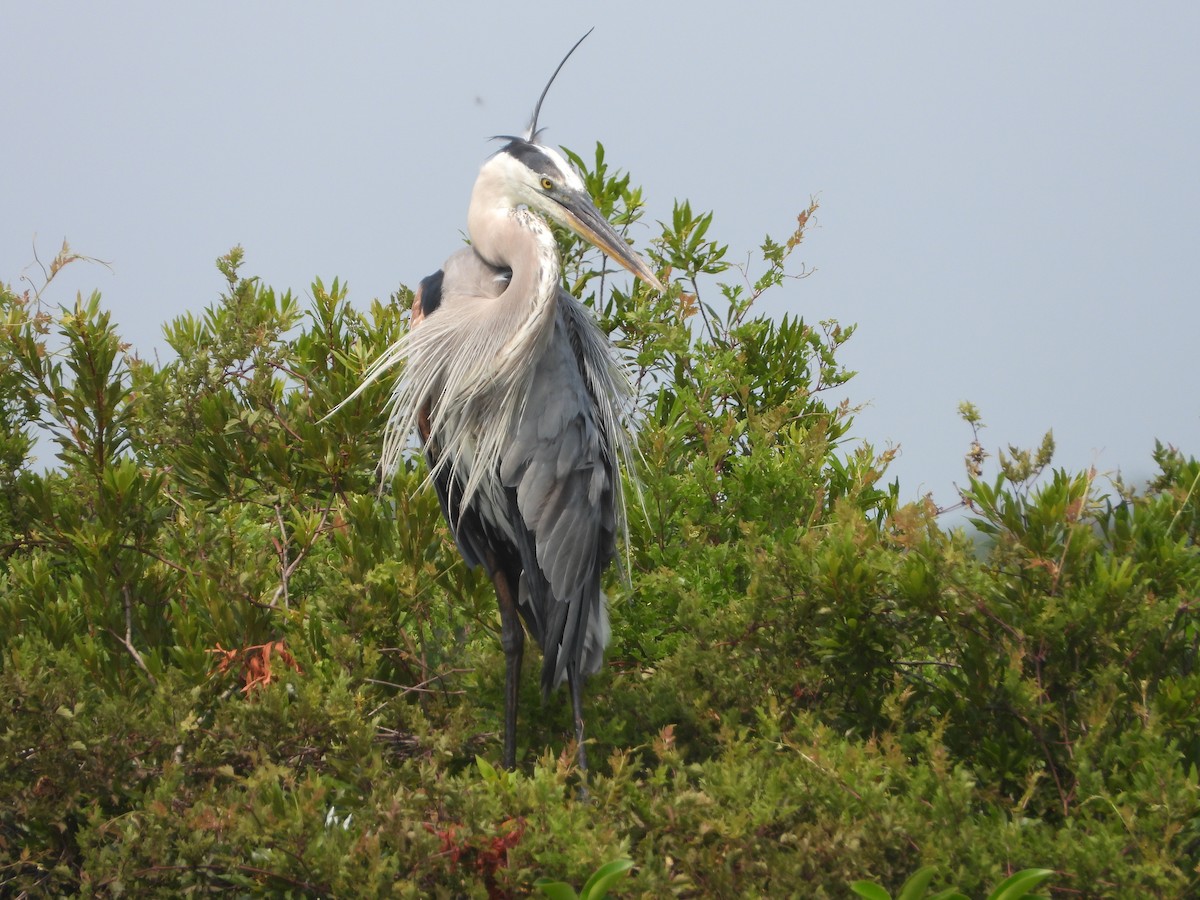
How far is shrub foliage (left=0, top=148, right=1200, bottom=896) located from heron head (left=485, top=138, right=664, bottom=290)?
65 centimetres

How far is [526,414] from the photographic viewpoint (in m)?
3.87

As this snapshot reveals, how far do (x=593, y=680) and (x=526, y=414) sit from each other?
895 mm

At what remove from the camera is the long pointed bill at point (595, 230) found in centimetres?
395

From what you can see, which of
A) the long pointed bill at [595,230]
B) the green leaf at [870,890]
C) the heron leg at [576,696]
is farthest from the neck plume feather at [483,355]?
the green leaf at [870,890]

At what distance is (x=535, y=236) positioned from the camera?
3967mm

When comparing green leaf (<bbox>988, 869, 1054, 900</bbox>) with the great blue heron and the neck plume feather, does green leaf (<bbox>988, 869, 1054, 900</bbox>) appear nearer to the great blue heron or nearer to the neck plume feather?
the great blue heron

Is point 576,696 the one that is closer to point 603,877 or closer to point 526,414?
point 526,414

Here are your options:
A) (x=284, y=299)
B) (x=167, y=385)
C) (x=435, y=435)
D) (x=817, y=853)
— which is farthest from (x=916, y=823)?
(x=284, y=299)

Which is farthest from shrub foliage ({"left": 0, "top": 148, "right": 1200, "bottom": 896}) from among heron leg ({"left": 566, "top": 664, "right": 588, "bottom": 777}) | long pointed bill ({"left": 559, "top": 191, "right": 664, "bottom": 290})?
long pointed bill ({"left": 559, "top": 191, "right": 664, "bottom": 290})

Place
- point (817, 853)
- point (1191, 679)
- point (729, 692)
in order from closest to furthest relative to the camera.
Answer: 1. point (817, 853)
2. point (1191, 679)
3. point (729, 692)

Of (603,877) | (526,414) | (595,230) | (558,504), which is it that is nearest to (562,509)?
(558,504)

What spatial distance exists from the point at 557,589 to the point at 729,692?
674 millimetres

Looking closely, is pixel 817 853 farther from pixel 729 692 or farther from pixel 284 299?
pixel 284 299

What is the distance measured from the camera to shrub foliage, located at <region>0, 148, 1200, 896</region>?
2.57 metres
